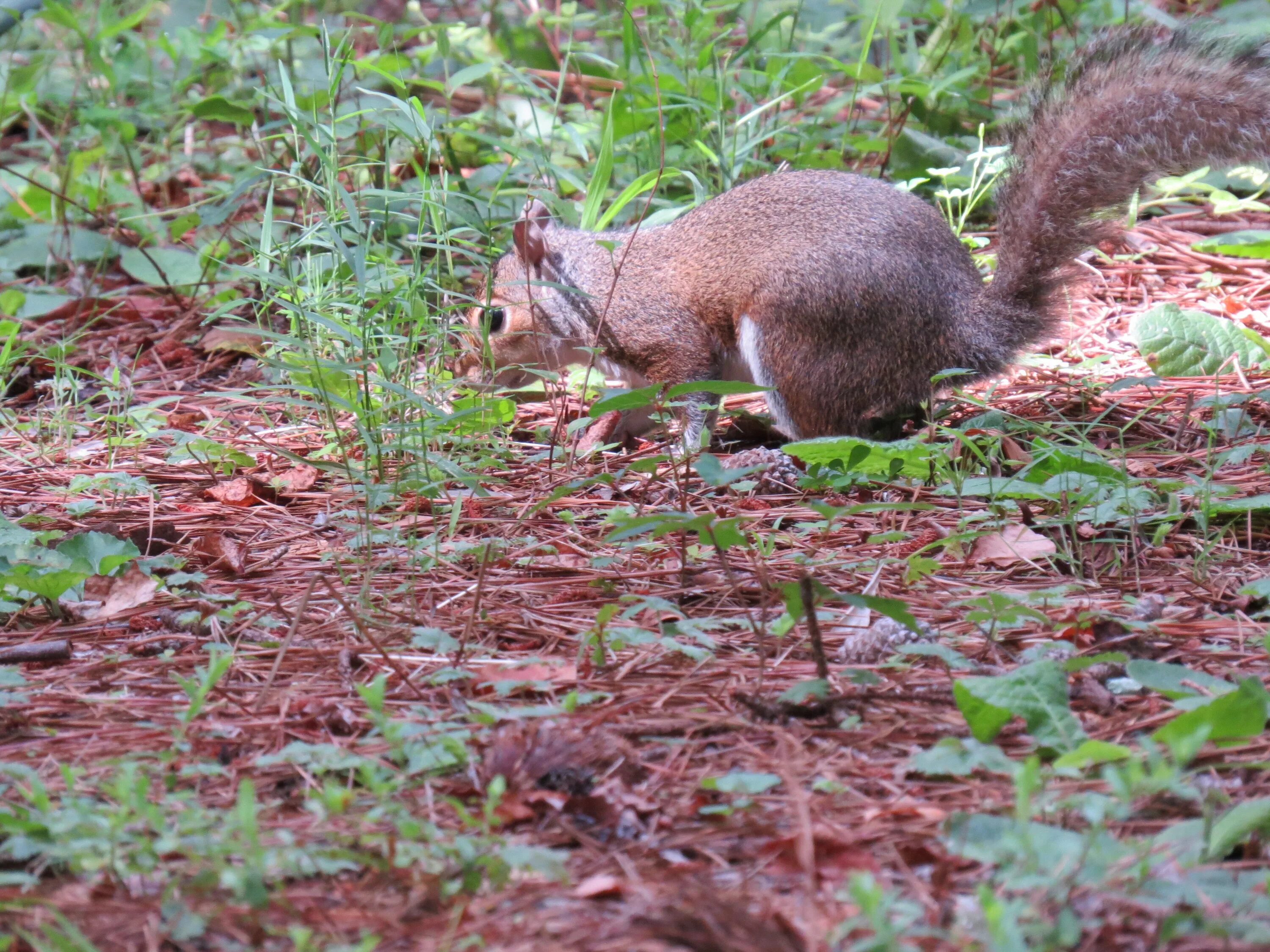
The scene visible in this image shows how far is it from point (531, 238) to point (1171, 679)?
258cm

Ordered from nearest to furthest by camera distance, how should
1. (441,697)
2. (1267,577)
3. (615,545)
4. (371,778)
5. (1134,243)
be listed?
(371,778) → (441,697) → (1267,577) → (615,545) → (1134,243)

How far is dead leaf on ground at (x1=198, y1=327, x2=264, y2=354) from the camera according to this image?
4.23m

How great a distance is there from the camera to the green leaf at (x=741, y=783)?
154 cm

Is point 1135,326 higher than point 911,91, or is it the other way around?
point 911,91

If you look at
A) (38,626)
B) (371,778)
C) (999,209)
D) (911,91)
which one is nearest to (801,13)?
(911,91)

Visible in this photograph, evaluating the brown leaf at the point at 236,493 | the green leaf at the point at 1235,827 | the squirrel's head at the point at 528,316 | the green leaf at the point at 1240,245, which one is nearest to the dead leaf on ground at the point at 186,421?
the brown leaf at the point at 236,493

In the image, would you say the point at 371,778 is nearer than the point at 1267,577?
Yes

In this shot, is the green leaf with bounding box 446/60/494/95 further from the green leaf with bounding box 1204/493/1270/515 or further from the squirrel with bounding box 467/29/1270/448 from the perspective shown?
the green leaf with bounding box 1204/493/1270/515

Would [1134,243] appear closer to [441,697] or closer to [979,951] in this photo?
[441,697]

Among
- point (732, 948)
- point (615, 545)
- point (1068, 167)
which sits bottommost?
point (615, 545)

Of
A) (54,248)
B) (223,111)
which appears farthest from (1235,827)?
(54,248)

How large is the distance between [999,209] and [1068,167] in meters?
0.25

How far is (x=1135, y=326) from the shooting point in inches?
Result: 144

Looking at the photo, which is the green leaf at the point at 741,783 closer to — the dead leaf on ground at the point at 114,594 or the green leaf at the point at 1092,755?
the green leaf at the point at 1092,755
